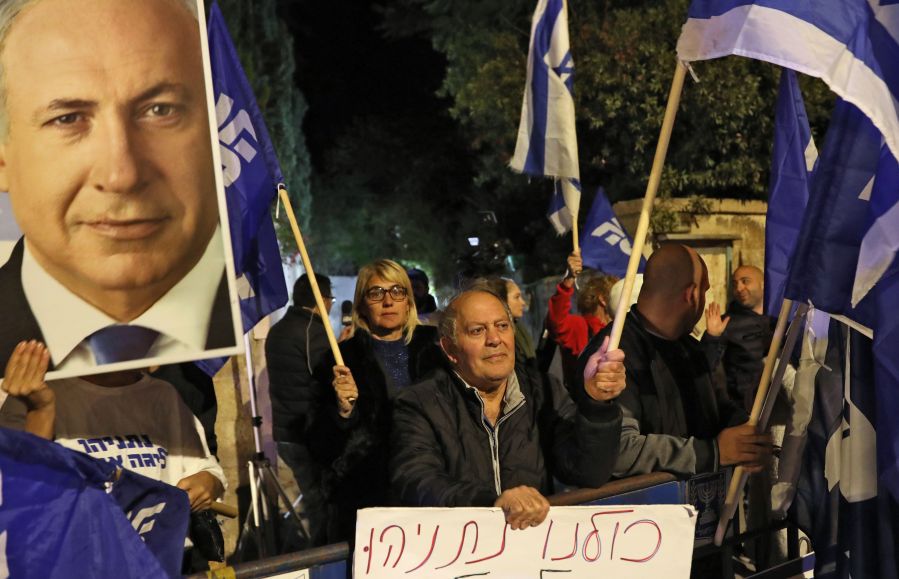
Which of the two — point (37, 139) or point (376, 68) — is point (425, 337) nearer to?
point (37, 139)

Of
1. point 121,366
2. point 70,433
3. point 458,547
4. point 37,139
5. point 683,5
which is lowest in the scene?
point 458,547

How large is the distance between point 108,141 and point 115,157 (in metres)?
0.05

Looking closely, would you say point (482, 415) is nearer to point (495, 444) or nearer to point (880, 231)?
point (495, 444)

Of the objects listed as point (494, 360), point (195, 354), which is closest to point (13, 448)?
point (195, 354)

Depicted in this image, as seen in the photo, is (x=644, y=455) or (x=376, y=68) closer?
(x=644, y=455)

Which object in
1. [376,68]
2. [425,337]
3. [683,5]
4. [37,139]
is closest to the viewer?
[37,139]

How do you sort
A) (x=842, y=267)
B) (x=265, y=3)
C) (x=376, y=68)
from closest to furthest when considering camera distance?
(x=842, y=267), (x=265, y=3), (x=376, y=68)

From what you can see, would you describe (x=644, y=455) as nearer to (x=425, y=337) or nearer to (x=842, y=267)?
(x=842, y=267)

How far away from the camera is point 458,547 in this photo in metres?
3.12

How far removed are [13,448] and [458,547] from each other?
4.42ft

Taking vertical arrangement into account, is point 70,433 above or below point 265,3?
below

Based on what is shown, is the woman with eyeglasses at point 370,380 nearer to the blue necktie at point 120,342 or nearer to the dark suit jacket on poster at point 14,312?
the blue necktie at point 120,342

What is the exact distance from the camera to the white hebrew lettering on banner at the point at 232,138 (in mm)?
4500

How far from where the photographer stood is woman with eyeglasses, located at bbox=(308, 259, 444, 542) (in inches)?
176
